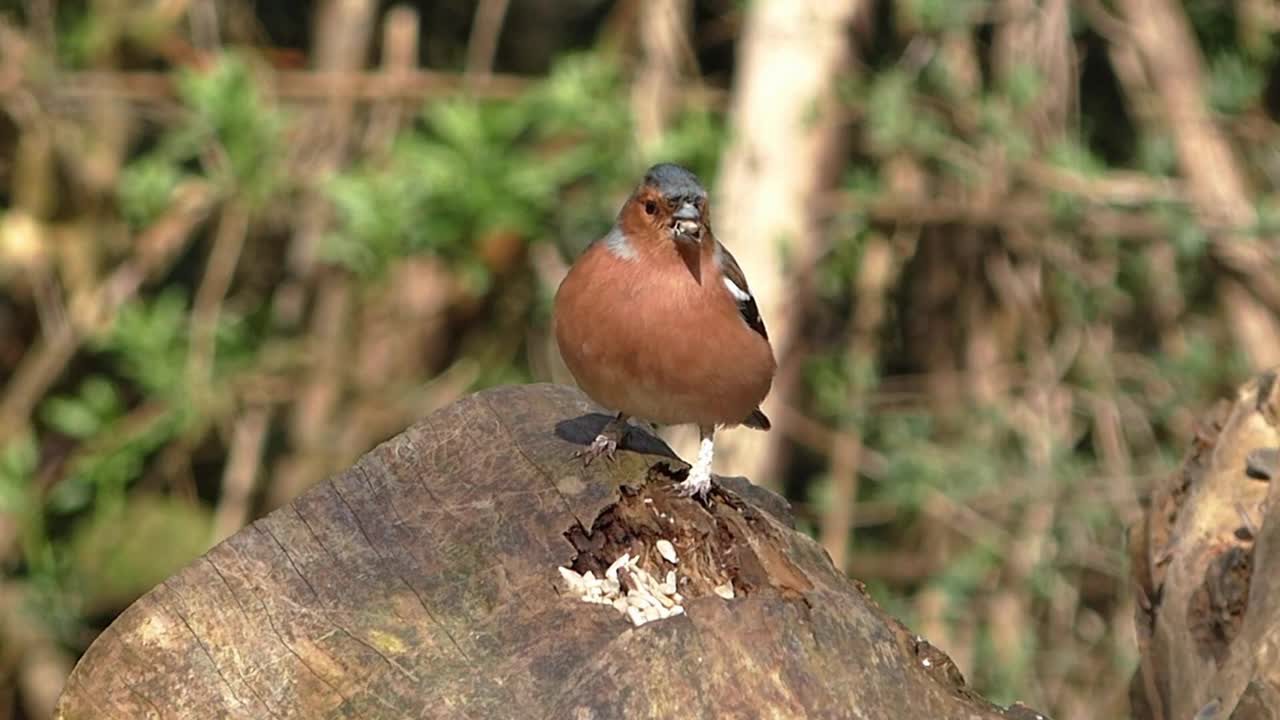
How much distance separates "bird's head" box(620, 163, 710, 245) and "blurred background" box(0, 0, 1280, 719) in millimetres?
2486

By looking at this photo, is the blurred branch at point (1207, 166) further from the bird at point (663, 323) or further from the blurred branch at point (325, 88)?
the bird at point (663, 323)

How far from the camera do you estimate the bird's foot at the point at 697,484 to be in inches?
148

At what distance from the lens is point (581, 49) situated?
30.5 ft

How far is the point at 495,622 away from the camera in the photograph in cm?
338

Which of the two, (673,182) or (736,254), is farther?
(736,254)

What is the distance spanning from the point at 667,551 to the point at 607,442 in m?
0.54

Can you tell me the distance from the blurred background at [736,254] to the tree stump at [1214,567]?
2.45m

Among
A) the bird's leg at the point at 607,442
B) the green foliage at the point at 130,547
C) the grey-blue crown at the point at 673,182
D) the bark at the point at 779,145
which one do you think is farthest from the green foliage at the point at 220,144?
the bird's leg at the point at 607,442

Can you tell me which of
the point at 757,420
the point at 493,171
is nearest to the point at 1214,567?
the point at 757,420

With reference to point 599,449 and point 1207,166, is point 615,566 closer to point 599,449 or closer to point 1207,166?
point 599,449

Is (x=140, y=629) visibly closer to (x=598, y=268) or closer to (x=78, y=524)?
(x=598, y=268)

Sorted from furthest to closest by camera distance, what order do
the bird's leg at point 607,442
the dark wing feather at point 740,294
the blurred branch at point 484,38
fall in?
the blurred branch at point 484,38 < the dark wing feather at point 740,294 < the bird's leg at point 607,442

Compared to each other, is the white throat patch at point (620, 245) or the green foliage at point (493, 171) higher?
the white throat patch at point (620, 245)

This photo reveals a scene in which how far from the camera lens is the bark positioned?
7.39 metres
